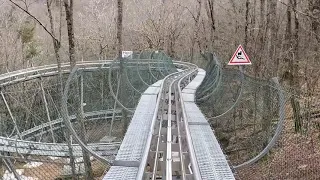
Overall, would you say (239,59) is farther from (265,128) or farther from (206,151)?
(206,151)

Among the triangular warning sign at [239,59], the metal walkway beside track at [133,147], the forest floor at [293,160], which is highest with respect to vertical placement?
the triangular warning sign at [239,59]

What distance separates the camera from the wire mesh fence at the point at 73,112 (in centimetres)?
1044

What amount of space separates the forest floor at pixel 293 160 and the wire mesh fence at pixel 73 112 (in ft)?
11.2

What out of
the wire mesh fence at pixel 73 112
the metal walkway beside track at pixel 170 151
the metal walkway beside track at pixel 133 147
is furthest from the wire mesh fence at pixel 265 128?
the wire mesh fence at pixel 73 112

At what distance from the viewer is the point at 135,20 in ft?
175

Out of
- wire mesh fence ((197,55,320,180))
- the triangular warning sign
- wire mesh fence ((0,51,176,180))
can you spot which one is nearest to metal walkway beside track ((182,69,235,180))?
wire mesh fence ((197,55,320,180))

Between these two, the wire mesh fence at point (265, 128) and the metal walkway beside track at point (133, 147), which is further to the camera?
the wire mesh fence at point (265, 128)

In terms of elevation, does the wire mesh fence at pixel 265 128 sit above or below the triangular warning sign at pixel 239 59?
below

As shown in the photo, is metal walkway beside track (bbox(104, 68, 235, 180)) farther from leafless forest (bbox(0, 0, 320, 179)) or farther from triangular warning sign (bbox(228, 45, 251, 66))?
triangular warning sign (bbox(228, 45, 251, 66))

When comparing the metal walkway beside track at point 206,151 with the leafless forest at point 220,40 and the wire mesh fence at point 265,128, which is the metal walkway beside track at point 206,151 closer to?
the wire mesh fence at point 265,128

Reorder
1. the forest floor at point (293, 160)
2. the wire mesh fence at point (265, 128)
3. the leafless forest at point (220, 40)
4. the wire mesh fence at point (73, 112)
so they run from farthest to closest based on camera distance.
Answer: the leafless forest at point (220, 40), the wire mesh fence at point (73, 112), the forest floor at point (293, 160), the wire mesh fence at point (265, 128)

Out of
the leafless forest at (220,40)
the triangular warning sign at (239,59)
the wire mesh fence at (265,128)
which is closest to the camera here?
the wire mesh fence at (265,128)

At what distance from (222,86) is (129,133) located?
436 centimetres

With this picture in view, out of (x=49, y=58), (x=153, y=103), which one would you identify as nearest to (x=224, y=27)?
(x=49, y=58)
